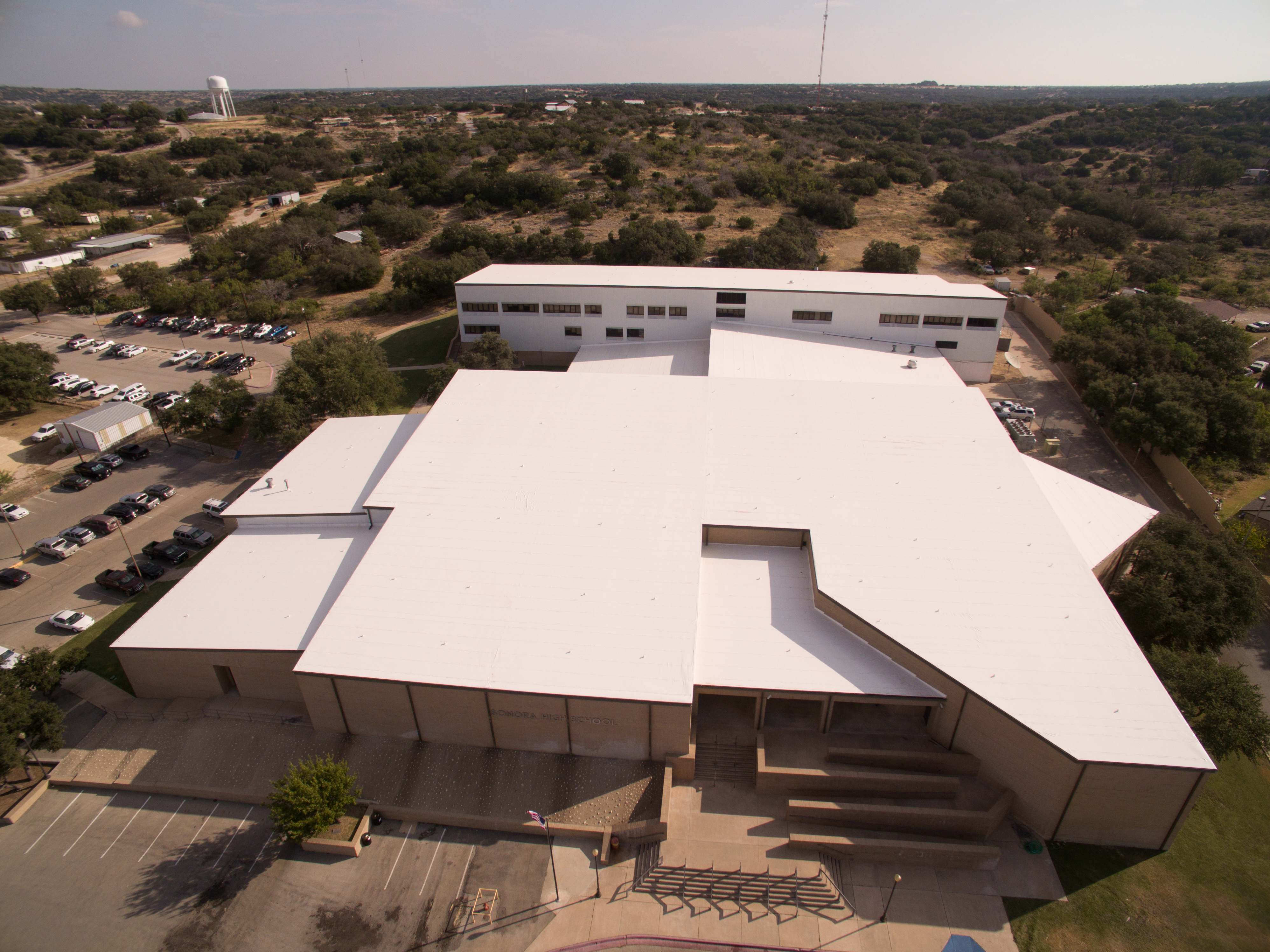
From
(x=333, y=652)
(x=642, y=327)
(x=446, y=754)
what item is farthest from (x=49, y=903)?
(x=642, y=327)

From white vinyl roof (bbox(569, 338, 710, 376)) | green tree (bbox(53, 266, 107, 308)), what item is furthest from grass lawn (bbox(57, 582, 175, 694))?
green tree (bbox(53, 266, 107, 308))

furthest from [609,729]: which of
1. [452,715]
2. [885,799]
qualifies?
[885,799]

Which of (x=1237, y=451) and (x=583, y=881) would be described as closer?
(x=583, y=881)

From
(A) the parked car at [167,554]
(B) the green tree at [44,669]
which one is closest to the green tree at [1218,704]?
(B) the green tree at [44,669]

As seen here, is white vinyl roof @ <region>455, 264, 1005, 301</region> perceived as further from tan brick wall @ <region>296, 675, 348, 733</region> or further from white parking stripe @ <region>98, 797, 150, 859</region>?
white parking stripe @ <region>98, 797, 150, 859</region>

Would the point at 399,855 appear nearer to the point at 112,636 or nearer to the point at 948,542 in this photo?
the point at 112,636

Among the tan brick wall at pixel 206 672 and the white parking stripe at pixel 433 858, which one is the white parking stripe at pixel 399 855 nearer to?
the white parking stripe at pixel 433 858

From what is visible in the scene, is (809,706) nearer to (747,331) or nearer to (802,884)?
(802,884)
